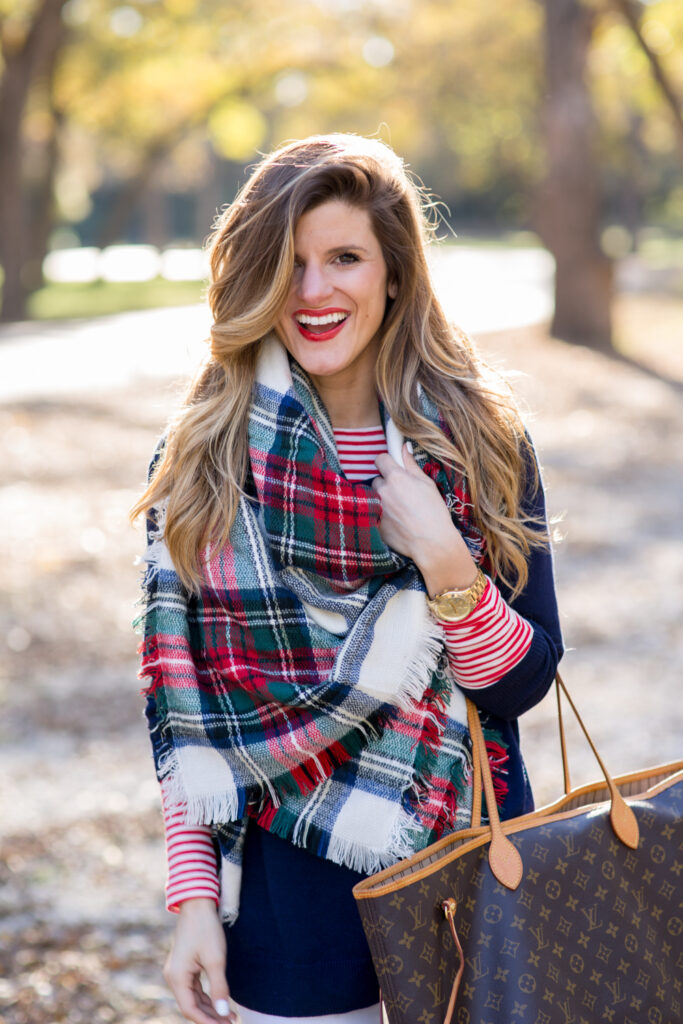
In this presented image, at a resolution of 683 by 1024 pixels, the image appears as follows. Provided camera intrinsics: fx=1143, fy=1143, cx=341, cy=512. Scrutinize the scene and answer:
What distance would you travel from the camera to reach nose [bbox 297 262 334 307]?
1787mm

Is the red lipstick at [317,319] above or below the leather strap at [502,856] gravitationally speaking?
above

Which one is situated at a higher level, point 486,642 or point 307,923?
point 486,642

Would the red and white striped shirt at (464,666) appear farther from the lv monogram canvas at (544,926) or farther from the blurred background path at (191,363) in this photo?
the blurred background path at (191,363)

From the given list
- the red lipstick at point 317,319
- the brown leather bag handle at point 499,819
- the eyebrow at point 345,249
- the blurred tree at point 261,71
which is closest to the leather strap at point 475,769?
the brown leather bag handle at point 499,819

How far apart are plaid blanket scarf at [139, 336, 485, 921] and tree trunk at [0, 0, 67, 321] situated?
17.3 meters

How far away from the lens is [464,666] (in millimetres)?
1753

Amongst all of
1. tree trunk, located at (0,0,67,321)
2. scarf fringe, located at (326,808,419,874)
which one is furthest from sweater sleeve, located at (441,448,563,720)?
tree trunk, located at (0,0,67,321)

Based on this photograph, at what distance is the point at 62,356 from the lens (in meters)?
15.9

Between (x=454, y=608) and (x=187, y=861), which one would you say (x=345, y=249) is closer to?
(x=454, y=608)

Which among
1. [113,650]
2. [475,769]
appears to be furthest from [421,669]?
[113,650]

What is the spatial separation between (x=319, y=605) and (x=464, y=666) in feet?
0.79

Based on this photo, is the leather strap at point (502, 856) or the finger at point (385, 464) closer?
the leather strap at point (502, 856)

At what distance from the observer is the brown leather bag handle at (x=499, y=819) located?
1.60m

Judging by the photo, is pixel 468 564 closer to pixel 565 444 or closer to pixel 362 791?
pixel 362 791
